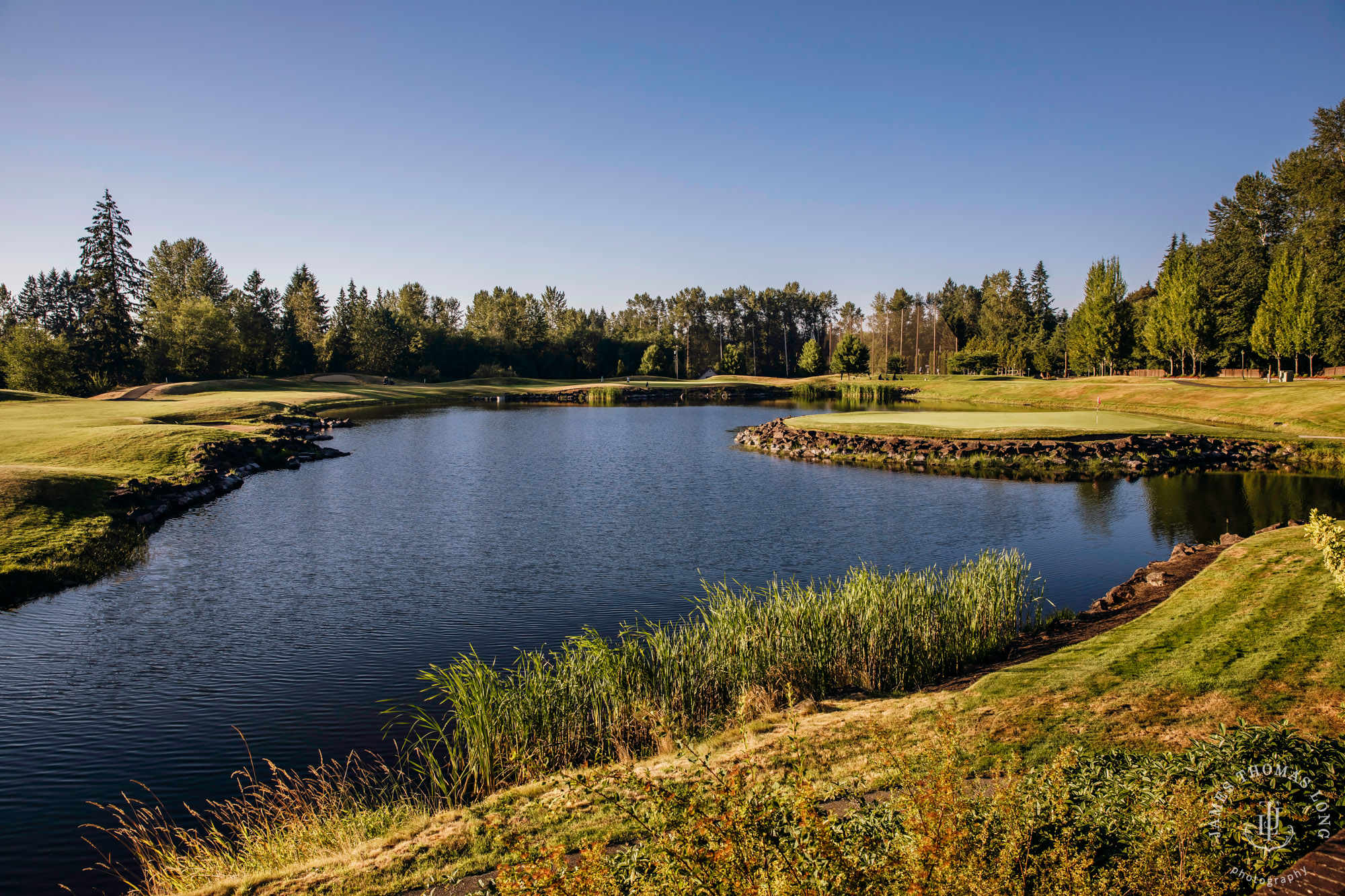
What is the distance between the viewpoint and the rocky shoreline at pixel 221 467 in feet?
68.8

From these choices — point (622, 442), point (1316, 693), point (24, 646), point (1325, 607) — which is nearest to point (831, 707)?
point (1316, 693)

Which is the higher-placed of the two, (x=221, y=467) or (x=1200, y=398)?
(x=1200, y=398)

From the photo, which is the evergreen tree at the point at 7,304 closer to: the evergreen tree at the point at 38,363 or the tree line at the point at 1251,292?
the evergreen tree at the point at 38,363

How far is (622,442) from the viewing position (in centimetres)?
4262

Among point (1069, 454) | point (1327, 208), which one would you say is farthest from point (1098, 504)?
point (1327, 208)

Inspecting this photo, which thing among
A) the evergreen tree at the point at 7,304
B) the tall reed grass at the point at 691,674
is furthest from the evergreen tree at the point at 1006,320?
the evergreen tree at the point at 7,304

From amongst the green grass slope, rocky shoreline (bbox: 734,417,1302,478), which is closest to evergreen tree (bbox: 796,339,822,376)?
the green grass slope

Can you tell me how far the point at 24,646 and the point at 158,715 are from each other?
4.47 metres

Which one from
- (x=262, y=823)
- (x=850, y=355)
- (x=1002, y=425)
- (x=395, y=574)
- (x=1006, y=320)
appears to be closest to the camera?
(x=262, y=823)

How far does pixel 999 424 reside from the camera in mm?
37000

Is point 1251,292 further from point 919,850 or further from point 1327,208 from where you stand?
point 919,850

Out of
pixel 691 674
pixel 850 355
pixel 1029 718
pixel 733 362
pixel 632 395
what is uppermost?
pixel 733 362

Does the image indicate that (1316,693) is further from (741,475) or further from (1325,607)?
(741,475)

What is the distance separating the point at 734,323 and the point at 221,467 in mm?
112427
